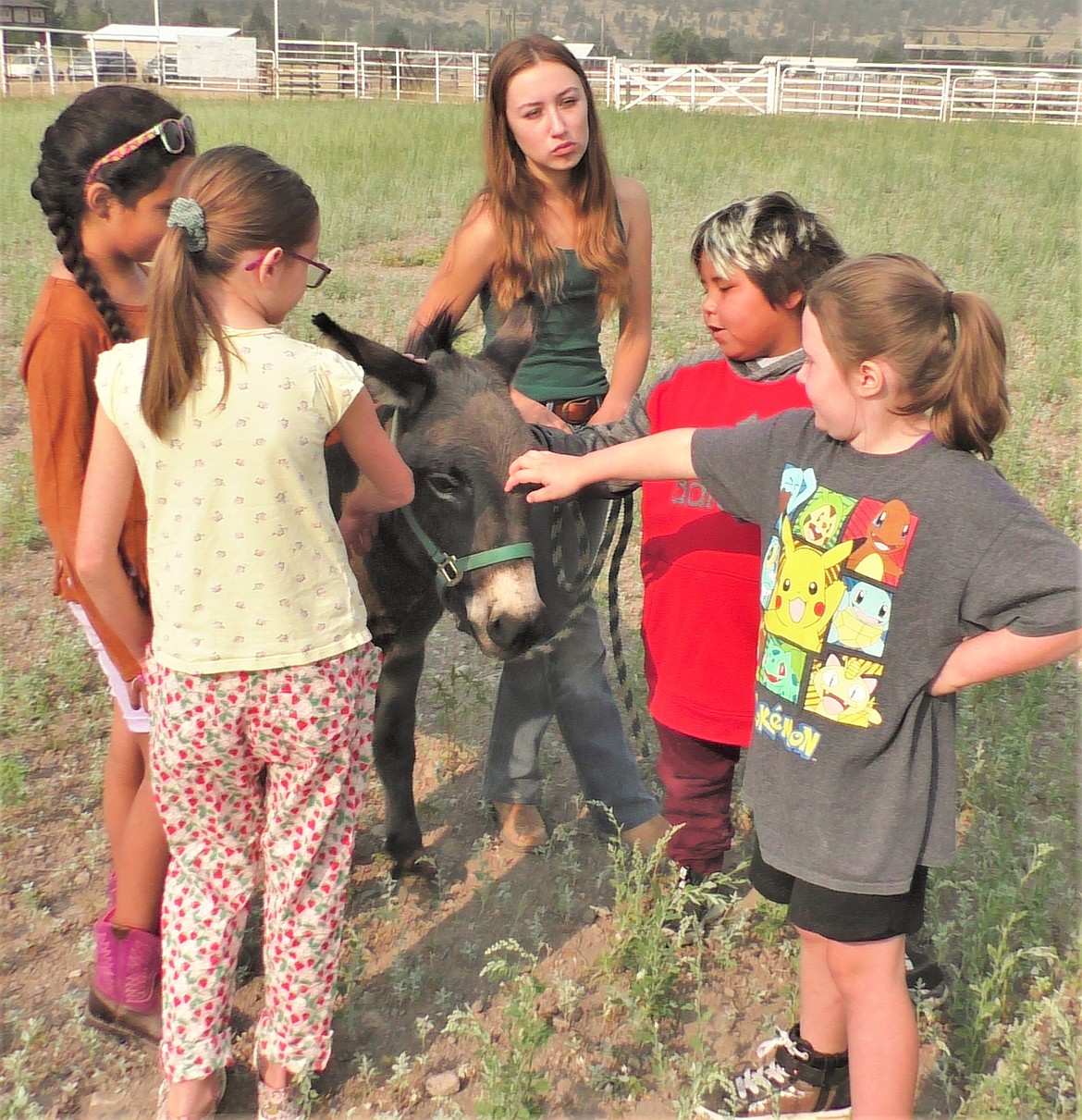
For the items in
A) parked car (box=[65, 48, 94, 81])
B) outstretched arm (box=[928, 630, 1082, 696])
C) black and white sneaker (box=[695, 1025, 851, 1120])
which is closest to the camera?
outstretched arm (box=[928, 630, 1082, 696])

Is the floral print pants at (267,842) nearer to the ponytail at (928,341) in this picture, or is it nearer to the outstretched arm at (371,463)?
the outstretched arm at (371,463)

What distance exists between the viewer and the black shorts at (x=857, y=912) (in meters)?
1.98

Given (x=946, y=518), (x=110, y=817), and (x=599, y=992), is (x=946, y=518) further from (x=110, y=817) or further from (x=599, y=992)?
(x=110, y=817)

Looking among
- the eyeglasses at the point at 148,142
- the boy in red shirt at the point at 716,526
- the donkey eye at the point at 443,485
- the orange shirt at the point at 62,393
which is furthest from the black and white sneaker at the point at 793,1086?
the eyeglasses at the point at 148,142

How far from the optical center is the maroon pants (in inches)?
104

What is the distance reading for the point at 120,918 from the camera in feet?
8.53

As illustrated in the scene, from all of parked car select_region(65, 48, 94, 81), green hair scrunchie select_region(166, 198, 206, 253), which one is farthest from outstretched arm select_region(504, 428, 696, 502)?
parked car select_region(65, 48, 94, 81)

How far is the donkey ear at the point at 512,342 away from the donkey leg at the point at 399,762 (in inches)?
37.7

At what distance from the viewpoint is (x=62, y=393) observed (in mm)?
2166

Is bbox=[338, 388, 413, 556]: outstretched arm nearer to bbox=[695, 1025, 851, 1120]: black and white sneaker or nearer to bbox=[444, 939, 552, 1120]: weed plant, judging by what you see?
bbox=[444, 939, 552, 1120]: weed plant

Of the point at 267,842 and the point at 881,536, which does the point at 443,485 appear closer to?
the point at 267,842

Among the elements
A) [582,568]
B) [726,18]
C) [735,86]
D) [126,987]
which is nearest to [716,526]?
[582,568]

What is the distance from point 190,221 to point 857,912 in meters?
1.80

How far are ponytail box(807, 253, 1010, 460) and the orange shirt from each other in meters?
1.51
